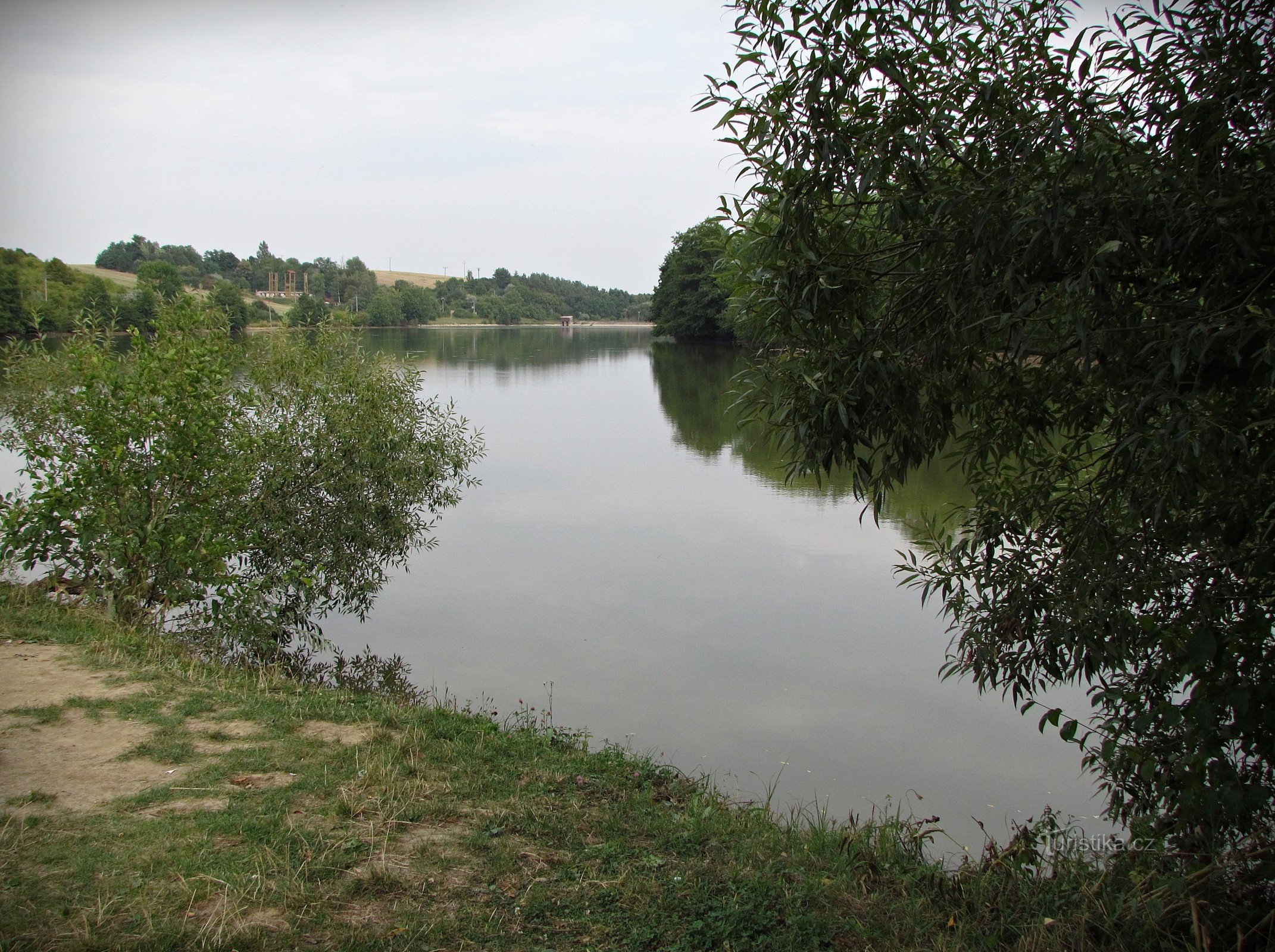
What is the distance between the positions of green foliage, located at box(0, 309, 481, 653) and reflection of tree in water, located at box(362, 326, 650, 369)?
25.8 m

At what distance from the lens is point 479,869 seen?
4.54m

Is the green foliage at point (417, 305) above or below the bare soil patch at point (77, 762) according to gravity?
above

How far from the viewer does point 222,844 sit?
4.50 meters

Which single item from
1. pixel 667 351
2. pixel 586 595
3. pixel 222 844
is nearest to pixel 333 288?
pixel 667 351

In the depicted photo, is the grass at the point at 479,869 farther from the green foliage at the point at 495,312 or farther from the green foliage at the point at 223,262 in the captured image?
the green foliage at the point at 495,312

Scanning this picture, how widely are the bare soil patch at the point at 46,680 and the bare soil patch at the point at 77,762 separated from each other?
42 cm

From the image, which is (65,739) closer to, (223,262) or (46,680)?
(46,680)

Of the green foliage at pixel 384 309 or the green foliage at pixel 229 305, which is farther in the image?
the green foliage at pixel 384 309

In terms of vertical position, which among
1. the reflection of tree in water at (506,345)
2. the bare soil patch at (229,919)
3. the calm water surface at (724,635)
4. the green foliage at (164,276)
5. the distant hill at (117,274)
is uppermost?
the distant hill at (117,274)

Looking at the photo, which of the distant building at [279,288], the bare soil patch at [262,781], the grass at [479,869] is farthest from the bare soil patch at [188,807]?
the distant building at [279,288]

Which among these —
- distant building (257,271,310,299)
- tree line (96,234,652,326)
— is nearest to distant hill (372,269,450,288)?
tree line (96,234,652,326)

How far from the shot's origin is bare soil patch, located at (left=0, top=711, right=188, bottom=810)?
504 cm

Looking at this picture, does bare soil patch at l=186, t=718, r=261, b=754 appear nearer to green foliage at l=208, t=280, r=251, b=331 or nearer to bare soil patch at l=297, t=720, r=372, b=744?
bare soil patch at l=297, t=720, r=372, b=744

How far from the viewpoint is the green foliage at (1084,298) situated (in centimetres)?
338
